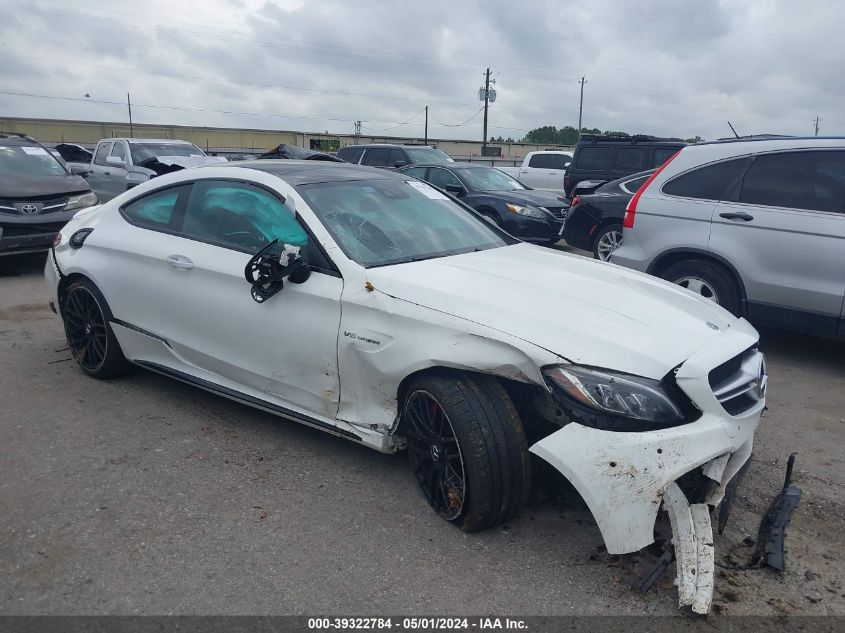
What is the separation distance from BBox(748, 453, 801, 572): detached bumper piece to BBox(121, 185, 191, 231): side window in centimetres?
368

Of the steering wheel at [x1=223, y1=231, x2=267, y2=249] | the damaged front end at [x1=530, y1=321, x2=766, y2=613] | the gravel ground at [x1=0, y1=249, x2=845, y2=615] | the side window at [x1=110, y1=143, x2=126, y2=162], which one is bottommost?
the gravel ground at [x1=0, y1=249, x2=845, y2=615]

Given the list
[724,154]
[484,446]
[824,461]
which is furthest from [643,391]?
[724,154]

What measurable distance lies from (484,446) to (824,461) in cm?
221

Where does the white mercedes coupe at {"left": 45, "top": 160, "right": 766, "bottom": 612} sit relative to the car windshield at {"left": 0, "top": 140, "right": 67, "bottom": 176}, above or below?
below

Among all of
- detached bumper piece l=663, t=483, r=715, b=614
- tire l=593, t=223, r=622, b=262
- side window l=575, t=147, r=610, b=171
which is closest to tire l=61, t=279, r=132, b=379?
detached bumper piece l=663, t=483, r=715, b=614

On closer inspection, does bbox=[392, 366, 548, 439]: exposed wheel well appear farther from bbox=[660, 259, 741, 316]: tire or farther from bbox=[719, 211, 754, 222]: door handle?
bbox=[719, 211, 754, 222]: door handle

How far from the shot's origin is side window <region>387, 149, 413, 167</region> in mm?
14064

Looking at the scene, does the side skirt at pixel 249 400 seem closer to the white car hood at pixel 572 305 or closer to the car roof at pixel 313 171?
the white car hood at pixel 572 305

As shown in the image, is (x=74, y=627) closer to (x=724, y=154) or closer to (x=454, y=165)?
(x=724, y=154)

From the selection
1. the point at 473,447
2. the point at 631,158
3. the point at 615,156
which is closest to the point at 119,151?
the point at 615,156

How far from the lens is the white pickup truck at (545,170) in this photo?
1905 centimetres

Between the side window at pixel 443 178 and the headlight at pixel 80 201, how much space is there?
17.2 feet

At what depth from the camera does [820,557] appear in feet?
9.84

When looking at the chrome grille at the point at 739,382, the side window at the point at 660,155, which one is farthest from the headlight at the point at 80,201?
the side window at the point at 660,155
